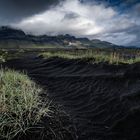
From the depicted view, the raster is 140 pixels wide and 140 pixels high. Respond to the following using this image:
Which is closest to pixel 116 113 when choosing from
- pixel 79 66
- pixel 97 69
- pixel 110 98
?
pixel 110 98

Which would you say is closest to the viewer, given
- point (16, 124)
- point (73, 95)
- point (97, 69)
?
→ point (16, 124)

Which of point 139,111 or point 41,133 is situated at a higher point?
point 139,111

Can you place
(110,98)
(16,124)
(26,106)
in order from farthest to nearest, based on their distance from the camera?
(110,98) < (26,106) < (16,124)

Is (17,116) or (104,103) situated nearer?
(17,116)

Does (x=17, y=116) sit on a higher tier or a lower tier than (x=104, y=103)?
Result: higher

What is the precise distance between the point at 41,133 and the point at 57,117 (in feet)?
3.21

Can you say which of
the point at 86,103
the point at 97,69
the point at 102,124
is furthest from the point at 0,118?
the point at 97,69

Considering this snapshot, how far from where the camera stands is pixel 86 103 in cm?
711

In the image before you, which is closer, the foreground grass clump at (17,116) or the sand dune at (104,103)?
the foreground grass clump at (17,116)

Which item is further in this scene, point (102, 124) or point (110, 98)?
point (110, 98)

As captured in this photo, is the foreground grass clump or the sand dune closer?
the foreground grass clump

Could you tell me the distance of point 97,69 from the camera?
11320 mm

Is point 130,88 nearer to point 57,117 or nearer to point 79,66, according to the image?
point 57,117

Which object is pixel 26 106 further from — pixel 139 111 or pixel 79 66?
pixel 79 66
